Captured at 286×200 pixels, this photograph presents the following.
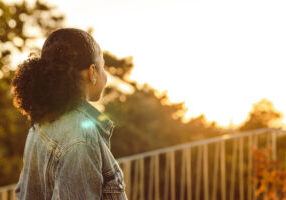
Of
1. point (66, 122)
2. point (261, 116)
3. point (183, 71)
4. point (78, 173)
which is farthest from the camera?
point (261, 116)

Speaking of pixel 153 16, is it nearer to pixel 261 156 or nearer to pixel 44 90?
pixel 261 156

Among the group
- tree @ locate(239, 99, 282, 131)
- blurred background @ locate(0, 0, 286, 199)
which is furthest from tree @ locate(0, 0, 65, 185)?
tree @ locate(239, 99, 282, 131)

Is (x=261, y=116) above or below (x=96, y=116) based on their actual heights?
above

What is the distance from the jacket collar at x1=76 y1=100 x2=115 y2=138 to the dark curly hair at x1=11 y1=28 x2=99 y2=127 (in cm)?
2

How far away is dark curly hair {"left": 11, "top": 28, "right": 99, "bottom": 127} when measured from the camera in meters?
1.43

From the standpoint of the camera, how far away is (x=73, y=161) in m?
1.29

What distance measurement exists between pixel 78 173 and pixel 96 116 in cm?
25

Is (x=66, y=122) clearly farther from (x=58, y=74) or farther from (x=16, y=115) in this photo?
(x=16, y=115)

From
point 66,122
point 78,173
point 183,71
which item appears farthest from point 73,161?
point 183,71

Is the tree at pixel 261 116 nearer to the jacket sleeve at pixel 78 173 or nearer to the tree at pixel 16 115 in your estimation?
the tree at pixel 16 115

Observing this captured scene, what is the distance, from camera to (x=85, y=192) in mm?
1312

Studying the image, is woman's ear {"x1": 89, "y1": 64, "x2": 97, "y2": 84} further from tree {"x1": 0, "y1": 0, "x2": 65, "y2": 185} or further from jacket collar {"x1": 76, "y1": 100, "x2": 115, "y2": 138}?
tree {"x1": 0, "y1": 0, "x2": 65, "y2": 185}

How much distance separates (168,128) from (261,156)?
17.7m

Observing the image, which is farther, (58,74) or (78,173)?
(58,74)
